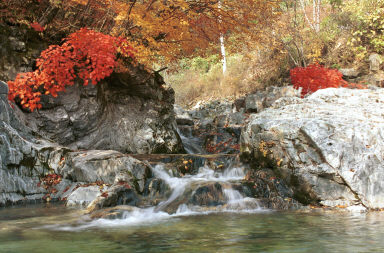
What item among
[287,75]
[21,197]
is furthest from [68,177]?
[287,75]

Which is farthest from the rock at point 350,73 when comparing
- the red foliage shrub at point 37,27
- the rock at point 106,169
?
the red foliage shrub at point 37,27

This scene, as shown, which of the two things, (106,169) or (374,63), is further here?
(374,63)

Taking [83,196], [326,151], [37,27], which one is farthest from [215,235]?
[37,27]

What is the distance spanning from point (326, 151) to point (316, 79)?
9334mm

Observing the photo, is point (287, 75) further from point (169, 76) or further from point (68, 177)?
point (68, 177)

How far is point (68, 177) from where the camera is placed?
7895mm

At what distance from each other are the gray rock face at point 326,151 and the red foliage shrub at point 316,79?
265 inches

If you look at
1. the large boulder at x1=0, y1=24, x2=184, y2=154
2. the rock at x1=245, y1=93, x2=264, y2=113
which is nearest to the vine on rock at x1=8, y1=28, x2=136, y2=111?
the large boulder at x1=0, y1=24, x2=184, y2=154

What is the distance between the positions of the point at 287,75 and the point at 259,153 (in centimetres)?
1363

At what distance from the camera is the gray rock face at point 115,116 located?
400 inches

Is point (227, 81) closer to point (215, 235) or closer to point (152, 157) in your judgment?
point (152, 157)

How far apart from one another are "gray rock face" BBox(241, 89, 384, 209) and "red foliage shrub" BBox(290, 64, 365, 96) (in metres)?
6.73

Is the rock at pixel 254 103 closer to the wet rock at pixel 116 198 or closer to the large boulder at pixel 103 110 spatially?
the large boulder at pixel 103 110

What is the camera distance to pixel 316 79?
1487cm
